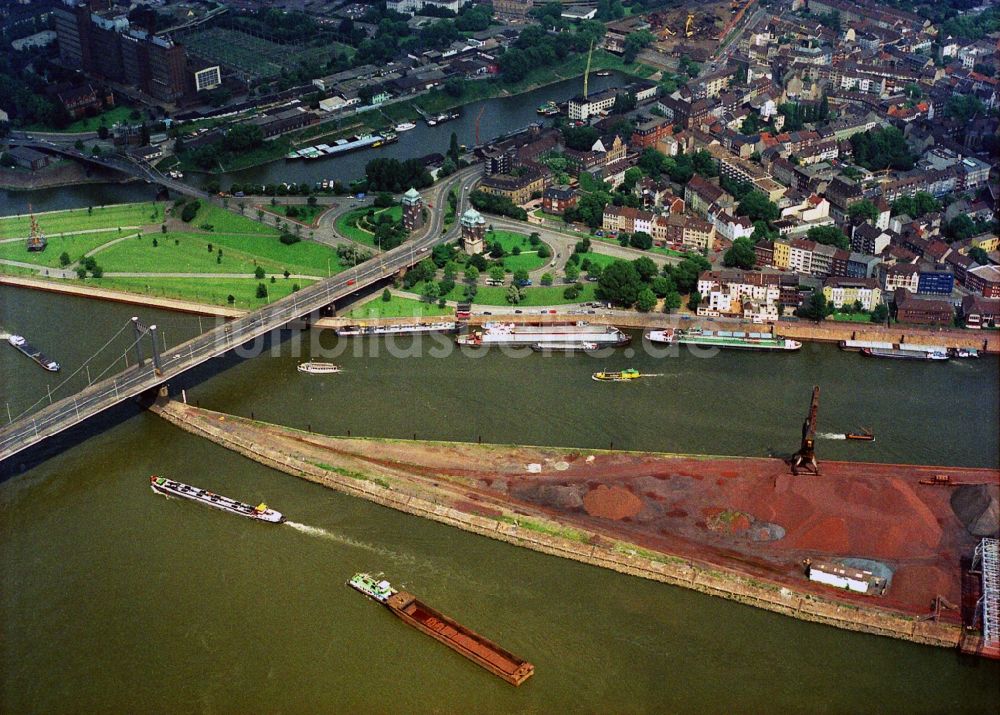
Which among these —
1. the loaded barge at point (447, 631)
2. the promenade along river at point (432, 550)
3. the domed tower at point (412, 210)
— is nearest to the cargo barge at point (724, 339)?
the promenade along river at point (432, 550)

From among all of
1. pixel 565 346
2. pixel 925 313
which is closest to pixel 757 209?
pixel 925 313

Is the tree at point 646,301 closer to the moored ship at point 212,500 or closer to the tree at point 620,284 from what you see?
the tree at point 620,284

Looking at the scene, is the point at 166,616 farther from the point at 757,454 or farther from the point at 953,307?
the point at 953,307

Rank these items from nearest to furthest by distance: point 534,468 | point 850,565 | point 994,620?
point 994,620
point 850,565
point 534,468

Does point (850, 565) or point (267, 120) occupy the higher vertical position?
point (267, 120)

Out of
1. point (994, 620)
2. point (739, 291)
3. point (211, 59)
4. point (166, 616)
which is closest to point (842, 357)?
point (739, 291)

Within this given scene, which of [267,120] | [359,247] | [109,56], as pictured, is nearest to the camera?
[359,247]
